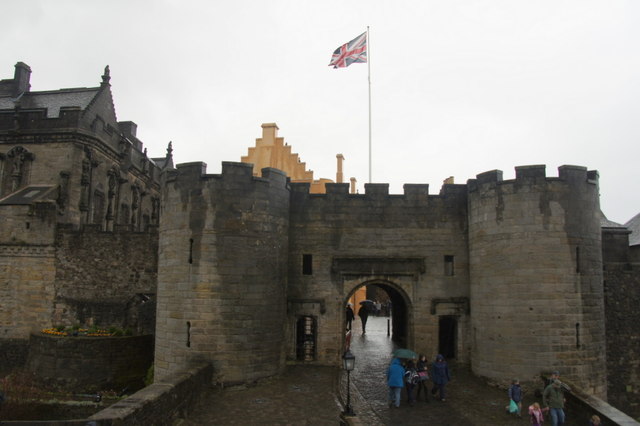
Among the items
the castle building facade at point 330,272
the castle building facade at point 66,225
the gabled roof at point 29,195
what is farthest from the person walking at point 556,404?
the gabled roof at point 29,195

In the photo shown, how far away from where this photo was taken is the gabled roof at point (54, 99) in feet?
96.5

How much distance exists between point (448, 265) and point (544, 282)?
3.70 meters

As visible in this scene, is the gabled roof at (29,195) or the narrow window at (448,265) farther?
the gabled roof at (29,195)

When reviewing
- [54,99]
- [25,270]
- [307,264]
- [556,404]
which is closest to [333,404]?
[556,404]

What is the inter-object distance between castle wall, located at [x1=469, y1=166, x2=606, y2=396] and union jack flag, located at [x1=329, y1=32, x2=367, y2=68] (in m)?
12.6

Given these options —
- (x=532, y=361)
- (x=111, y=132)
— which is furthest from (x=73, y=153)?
(x=532, y=361)

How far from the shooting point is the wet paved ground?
11.7 meters

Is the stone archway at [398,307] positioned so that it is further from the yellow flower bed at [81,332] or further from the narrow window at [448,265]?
the yellow flower bed at [81,332]

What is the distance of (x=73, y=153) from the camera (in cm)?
2631

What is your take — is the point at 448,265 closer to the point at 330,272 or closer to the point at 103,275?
the point at 330,272

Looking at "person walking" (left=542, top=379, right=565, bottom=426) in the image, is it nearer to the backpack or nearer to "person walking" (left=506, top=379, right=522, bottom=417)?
"person walking" (left=506, top=379, right=522, bottom=417)

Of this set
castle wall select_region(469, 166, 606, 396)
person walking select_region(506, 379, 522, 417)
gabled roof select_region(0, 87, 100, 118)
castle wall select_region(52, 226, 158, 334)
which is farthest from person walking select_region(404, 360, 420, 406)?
gabled roof select_region(0, 87, 100, 118)

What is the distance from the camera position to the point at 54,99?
30.2 meters

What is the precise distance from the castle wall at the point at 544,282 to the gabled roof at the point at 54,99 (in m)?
25.2
